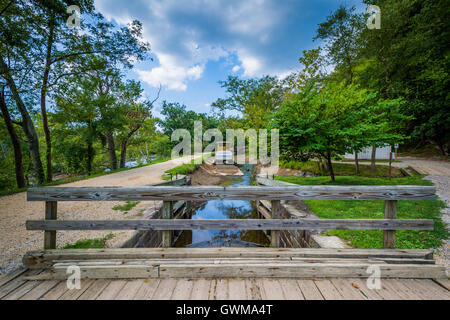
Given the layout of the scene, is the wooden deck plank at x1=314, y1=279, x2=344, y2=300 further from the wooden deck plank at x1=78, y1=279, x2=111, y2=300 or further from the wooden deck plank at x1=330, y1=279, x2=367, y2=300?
the wooden deck plank at x1=78, y1=279, x2=111, y2=300

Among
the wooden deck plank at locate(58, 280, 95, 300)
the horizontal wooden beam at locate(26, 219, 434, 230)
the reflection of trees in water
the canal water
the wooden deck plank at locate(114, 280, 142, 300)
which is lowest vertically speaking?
the canal water

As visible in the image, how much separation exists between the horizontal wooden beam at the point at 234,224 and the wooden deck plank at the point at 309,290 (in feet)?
1.90

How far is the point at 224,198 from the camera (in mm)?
2225

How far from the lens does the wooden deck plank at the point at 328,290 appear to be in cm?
166

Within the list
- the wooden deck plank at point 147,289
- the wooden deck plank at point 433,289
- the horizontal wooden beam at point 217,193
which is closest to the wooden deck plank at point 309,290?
the horizontal wooden beam at point 217,193

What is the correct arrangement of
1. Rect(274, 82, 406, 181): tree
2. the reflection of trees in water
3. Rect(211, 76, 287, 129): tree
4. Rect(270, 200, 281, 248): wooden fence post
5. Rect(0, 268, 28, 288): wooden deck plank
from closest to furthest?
Rect(0, 268, 28, 288): wooden deck plank, Rect(270, 200, 281, 248): wooden fence post, Rect(274, 82, 406, 181): tree, the reflection of trees in water, Rect(211, 76, 287, 129): tree

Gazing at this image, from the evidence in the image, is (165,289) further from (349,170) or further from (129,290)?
(349,170)

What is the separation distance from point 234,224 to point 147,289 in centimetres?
116

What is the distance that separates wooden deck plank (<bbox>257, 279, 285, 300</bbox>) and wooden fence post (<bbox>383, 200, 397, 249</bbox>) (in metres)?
1.64

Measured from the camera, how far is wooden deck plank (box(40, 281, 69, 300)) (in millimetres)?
1670

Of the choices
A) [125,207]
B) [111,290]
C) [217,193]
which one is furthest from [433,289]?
[125,207]

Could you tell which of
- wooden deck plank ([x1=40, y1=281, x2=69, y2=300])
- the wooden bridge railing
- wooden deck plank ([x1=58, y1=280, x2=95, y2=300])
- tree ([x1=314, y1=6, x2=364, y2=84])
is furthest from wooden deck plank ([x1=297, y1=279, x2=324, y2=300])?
tree ([x1=314, y1=6, x2=364, y2=84])
